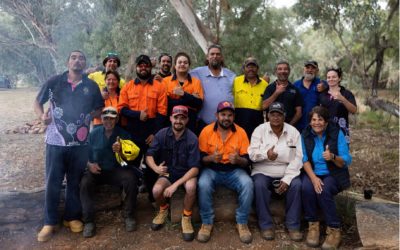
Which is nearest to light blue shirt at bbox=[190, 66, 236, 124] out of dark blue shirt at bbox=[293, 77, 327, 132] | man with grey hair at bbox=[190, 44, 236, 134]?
man with grey hair at bbox=[190, 44, 236, 134]

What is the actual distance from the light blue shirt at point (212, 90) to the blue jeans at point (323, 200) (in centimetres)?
135

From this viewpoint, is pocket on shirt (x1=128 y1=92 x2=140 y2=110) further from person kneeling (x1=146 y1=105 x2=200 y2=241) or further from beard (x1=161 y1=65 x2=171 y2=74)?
beard (x1=161 y1=65 x2=171 y2=74)

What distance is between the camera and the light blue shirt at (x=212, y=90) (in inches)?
180

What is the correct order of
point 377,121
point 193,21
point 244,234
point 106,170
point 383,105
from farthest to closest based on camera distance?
point 377,121, point 383,105, point 193,21, point 106,170, point 244,234

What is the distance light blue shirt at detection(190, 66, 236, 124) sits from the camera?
15.0 ft

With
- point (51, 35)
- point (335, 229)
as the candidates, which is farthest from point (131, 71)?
point (335, 229)

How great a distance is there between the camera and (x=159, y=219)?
169 inches

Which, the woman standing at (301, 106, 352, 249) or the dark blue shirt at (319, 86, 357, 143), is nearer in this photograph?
the woman standing at (301, 106, 352, 249)

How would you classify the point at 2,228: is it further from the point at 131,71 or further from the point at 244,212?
the point at 131,71

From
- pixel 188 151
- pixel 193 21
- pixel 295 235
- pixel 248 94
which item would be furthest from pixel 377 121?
pixel 188 151

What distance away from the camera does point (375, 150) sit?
30.4ft

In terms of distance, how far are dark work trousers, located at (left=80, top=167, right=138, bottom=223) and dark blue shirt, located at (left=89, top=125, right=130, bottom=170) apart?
0.31 ft

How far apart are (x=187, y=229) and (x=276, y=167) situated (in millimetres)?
1238

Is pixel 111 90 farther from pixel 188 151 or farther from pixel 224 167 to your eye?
pixel 224 167
